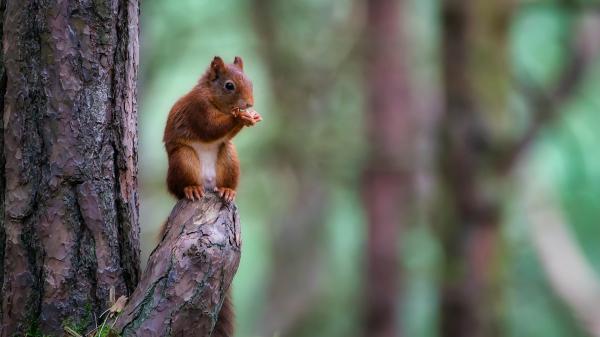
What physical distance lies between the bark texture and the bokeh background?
1.78 meters

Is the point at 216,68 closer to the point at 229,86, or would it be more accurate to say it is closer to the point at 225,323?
the point at 229,86

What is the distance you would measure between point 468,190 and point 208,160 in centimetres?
337

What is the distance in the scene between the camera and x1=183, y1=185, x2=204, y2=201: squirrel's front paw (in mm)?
2646

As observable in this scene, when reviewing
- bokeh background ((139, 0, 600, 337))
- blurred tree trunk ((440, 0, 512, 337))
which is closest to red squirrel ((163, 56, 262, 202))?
bokeh background ((139, 0, 600, 337))

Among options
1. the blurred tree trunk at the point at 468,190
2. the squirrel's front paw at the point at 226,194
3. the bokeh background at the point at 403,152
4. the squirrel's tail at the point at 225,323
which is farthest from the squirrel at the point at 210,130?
the blurred tree trunk at the point at 468,190

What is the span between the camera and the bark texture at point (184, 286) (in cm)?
219

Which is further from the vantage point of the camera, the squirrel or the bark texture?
the squirrel

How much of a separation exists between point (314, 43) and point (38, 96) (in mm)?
6843

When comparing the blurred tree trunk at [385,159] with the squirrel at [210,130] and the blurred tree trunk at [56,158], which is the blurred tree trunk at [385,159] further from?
the blurred tree trunk at [56,158]

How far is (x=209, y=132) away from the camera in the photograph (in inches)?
117

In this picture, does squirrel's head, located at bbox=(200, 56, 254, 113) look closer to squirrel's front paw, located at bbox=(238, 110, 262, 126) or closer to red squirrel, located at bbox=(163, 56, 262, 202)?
red squirrel, located at bbox=(163, 56, 262, 202)

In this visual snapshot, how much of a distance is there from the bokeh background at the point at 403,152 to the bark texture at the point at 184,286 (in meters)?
1.78

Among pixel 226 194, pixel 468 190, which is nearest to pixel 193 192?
pixel 226 194

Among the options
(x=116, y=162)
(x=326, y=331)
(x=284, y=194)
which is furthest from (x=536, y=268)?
(x=116, y=162)
